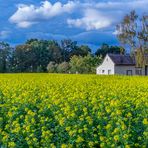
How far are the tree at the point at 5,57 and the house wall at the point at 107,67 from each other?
16.2 m

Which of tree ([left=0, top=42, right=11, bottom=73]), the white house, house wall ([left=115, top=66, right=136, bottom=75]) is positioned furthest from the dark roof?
tree ([left=0, top=42, right=11, bottom=73])

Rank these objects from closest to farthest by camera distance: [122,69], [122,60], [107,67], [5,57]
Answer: [122,69]
[122,60]
[107,67]
[5,57]

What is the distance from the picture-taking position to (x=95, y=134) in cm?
627

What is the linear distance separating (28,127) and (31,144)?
407 millimetres

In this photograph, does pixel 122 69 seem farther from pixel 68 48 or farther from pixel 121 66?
pixel 68 48

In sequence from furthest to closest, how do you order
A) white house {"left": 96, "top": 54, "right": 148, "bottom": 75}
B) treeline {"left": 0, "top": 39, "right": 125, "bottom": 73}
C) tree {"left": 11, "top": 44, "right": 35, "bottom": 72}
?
tree {"left": 11, "top": 44, "right": 35, "bottom": 72} → treeline {"left": 0, "top": 39, "right": 125, "bottom": 73} → white house {"left": 96, "top": 54, "right": 148, "bottom": 75}

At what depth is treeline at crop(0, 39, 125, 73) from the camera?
222ft

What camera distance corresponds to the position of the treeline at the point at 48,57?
6762 cm

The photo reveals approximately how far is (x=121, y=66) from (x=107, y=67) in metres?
2.33

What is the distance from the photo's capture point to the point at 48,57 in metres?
84.2

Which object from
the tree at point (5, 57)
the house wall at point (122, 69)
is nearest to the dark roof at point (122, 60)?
the house wall at point (122, 69)

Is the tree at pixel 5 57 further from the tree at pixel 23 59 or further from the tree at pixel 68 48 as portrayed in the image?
the tree at pixel 68 48

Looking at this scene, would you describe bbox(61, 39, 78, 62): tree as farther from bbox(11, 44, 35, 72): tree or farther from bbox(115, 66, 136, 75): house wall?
bbox(115, 66, 136, 75): house wall

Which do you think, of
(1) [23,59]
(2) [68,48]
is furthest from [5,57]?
(2) [68,48]
